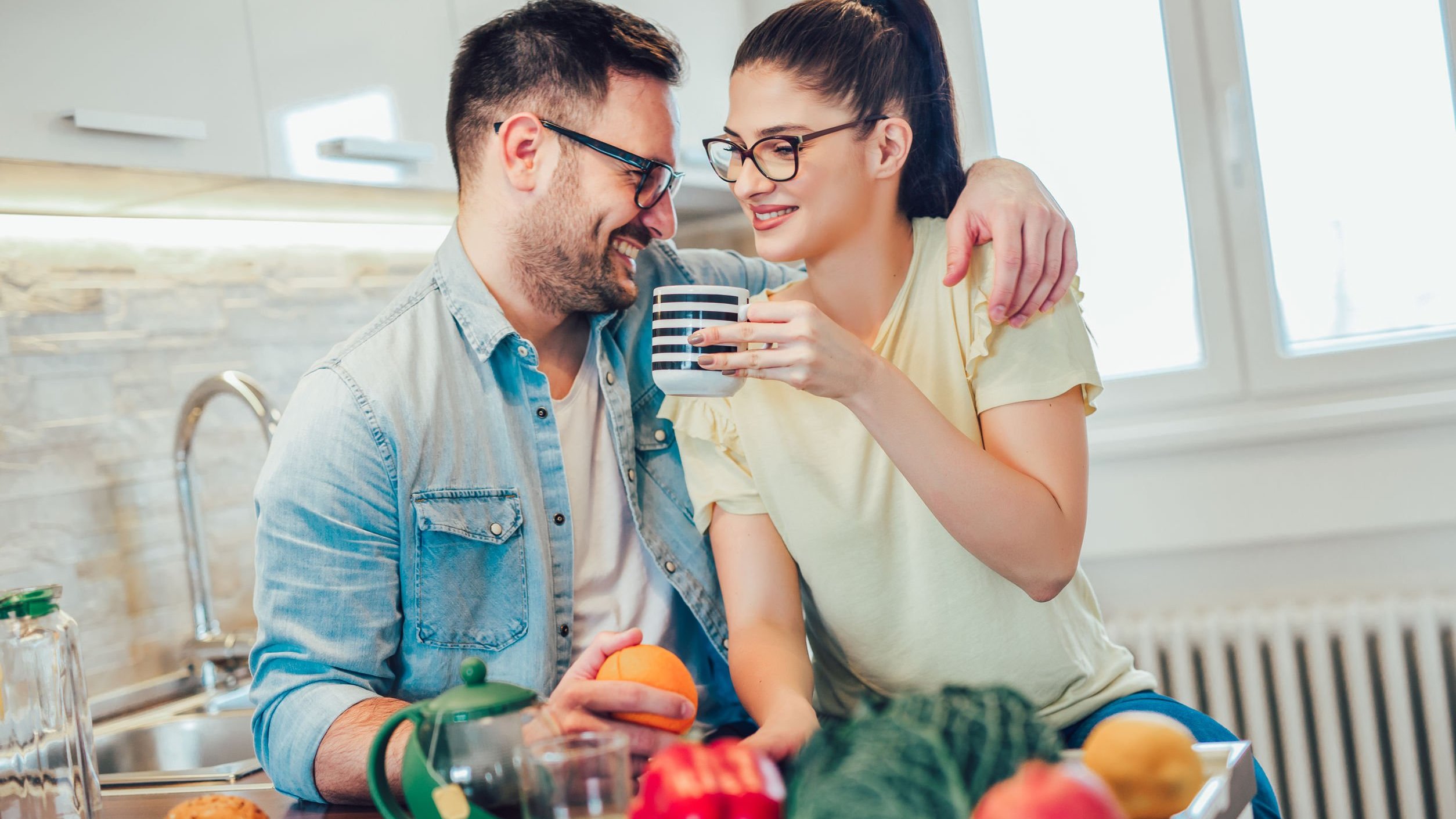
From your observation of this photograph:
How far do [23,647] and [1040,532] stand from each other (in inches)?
36.3

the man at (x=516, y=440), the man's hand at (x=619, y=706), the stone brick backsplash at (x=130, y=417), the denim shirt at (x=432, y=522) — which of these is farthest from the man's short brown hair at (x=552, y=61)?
the man's hand at (x=619, y=706)

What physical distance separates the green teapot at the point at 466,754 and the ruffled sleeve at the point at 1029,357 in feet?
2.11

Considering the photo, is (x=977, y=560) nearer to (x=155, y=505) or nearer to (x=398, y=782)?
(x=398, y=782)

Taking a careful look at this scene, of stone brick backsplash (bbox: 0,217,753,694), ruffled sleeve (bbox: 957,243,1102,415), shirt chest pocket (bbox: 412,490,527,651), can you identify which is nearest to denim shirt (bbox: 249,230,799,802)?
shirt chest pocket (bbox: 412,490,527,651)

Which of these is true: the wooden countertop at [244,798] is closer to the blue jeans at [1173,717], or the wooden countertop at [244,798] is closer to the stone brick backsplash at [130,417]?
the stone brick backsplash at [130,417]

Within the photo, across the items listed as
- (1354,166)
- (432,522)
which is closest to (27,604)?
(432,522)

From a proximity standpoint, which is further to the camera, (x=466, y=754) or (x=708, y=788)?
(x=466, y=754)

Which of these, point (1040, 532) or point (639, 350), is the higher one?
point (639, 350)

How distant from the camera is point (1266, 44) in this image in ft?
8.38

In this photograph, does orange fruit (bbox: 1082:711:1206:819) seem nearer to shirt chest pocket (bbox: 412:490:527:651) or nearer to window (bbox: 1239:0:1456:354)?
shirt chest pocket (bbox: 412:490:527:651)

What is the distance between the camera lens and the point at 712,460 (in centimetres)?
140

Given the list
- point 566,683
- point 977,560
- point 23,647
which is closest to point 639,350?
point 977,560

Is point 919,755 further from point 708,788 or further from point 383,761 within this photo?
point 383,761

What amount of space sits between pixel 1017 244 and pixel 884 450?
0.26 m
